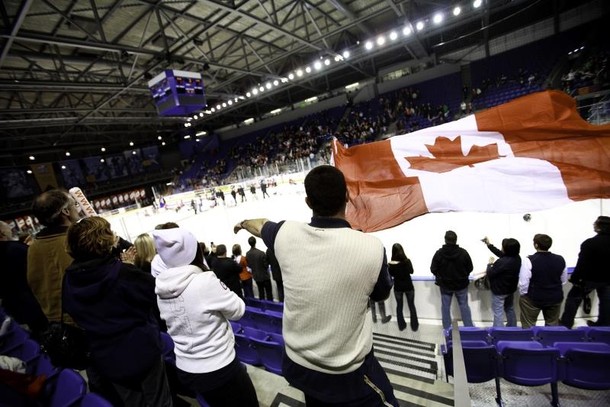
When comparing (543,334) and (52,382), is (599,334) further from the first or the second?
(52,382)

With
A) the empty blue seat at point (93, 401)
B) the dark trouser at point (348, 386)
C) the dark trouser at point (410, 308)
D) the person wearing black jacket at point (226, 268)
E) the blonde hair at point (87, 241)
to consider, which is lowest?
the dark trouser at point (410, 308)

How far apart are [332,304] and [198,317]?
890mm

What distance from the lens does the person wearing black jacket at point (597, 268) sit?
327cm

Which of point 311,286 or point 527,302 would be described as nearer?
point 311,286

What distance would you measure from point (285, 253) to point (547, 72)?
2138 centimetres

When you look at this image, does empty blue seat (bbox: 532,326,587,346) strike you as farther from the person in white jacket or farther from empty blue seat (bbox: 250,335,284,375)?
the person in white jacket

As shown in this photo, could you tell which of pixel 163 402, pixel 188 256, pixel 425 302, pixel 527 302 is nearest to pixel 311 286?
pixel 188 256

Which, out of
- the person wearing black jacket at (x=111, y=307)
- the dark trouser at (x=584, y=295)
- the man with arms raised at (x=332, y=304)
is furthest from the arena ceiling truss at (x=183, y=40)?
the dark trouser at (x=584, y=295)

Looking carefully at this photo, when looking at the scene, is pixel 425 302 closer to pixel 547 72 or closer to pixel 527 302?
pixel 527 302

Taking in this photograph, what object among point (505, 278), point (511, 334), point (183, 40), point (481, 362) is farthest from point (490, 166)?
point (183, 40)

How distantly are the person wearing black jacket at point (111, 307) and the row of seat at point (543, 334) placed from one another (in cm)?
293

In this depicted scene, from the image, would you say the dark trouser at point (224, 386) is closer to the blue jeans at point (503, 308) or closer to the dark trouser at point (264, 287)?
the blue jeans at point (503, 308)

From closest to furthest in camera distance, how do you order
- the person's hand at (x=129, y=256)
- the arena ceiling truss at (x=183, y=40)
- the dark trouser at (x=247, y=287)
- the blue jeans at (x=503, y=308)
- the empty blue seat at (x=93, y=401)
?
the empty blue seat at (x=93, y=401)
the person's hand at (x=129, y=256)
the blue jeans at (x=503, y=308)
the dark trouser at (x=247, y=287)
the arena ceiling truss at (x=183, y=40)

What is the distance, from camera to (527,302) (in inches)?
147
